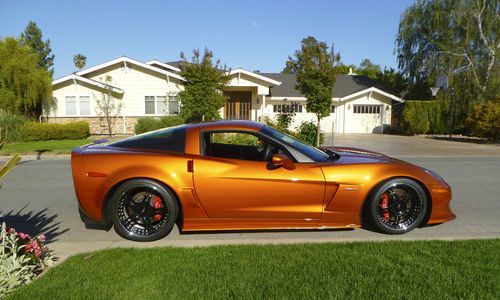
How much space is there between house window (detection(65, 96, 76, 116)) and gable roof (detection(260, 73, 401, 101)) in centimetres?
1317

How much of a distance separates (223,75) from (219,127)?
13.8m

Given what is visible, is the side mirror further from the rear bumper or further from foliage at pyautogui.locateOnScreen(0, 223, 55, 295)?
foliage at pyautogui.locateOnScreen(0, 223, 55, 295)

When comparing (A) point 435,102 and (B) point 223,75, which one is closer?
(B) point 223,75

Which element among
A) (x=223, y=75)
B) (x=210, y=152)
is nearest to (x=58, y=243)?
(x=210, y=152)

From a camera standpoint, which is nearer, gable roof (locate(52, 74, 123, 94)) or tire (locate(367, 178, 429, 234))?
tire (locate(367, 178, 429, 234))

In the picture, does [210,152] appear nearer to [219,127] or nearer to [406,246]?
[219,127]

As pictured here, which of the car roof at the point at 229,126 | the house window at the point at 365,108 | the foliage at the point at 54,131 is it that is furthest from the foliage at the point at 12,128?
the house window at the point at 365,108

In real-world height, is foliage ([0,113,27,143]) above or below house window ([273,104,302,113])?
below

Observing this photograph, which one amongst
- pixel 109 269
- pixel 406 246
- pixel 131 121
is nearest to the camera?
pixel 109 269

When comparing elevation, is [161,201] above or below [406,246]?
above

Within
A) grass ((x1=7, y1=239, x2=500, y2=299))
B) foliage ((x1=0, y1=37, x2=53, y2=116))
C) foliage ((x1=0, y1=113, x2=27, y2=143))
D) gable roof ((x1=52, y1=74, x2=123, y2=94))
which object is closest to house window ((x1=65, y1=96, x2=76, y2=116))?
foliage ((x1=0, y1=37, x2=53, y2=116))

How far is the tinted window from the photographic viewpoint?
14.4 feet

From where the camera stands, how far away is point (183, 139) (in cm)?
443

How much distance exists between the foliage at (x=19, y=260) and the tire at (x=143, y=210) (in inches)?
33.7
